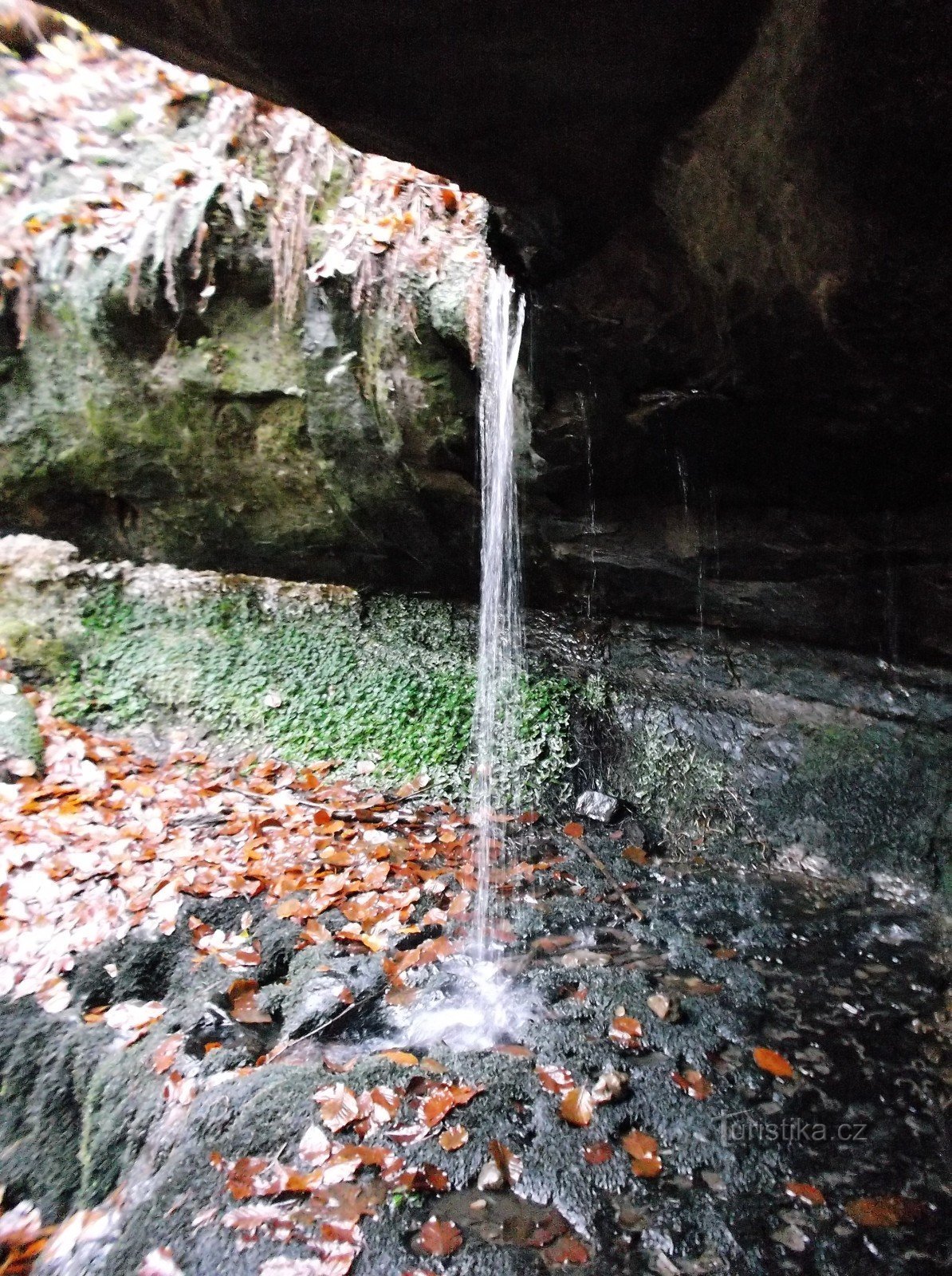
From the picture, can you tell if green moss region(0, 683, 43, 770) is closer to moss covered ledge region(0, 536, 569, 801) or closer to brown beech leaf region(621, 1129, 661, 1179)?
moss covered ledge region(0, 536, 569, 801)

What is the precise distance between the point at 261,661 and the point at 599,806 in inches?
120

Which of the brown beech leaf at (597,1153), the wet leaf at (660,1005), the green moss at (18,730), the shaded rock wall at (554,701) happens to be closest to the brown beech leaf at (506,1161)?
the brown beech leaf at (597,1153)

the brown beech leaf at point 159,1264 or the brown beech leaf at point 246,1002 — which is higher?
the brown beech leaf at point 159,1264

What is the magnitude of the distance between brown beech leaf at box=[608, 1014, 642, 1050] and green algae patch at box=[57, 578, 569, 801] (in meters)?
2.50

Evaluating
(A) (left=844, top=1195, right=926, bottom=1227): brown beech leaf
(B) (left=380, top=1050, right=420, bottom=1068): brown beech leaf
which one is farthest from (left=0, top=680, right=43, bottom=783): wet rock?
(A) (left=844, top=1195, right=926, bottom=1227): brown beech leaf

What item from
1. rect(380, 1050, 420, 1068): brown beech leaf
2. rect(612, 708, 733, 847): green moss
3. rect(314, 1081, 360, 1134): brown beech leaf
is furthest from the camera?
rect(612, 708, 733, 847): green moss

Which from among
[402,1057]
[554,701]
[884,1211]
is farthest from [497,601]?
[884,1211]

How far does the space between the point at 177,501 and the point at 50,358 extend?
1.56 metres

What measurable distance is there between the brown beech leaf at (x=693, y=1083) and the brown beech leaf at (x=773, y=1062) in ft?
0.81

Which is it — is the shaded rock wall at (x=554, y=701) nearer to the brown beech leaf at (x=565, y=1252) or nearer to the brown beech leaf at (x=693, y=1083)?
the brown beech leaf at (x=693, y=1083)

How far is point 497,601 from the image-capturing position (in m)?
5.68

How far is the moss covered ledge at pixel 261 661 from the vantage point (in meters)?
5.69

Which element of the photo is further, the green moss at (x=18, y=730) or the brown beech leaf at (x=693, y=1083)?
the green moss at (x=18, y=730)

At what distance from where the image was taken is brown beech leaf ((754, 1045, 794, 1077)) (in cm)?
268
